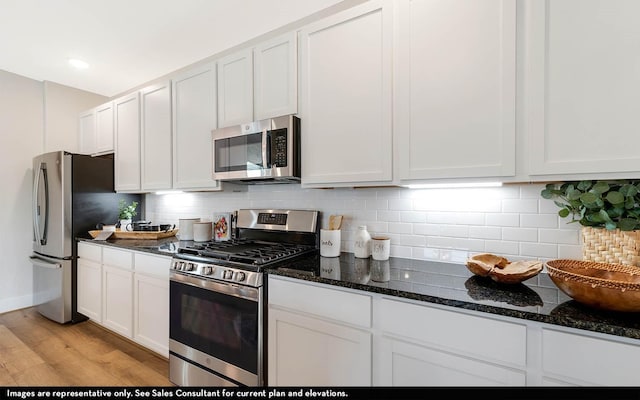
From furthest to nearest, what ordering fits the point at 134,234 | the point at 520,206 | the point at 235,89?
1. the point at 134,234
2. the point at 235,89
3. the point at 520,206

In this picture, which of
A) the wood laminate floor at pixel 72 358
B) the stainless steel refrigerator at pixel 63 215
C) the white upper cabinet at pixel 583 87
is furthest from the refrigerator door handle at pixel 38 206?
the white upper cabinet at pixel 583 87

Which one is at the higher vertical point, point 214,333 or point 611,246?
point 611,246

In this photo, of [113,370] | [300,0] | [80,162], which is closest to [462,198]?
[300,0]

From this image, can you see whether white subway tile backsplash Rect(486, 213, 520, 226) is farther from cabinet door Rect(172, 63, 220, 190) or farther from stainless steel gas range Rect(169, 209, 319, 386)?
cabinet door Rect(172, 63, 220, 190)

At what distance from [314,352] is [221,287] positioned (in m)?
0.66

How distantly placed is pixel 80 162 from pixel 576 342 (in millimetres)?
3805

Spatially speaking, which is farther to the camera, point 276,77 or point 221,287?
point 276,77

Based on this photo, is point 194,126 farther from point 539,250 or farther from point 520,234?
point 539,250

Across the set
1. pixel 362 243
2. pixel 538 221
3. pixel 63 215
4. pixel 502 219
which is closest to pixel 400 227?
pixel 362 243

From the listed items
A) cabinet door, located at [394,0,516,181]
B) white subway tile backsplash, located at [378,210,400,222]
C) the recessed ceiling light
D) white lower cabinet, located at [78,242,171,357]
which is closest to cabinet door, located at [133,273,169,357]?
white lower cabinet, located at [78,242,171,357]

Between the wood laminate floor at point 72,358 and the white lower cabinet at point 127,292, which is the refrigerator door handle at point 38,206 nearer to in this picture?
the white lower cabinet at point 127,292

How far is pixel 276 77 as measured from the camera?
6.46ft

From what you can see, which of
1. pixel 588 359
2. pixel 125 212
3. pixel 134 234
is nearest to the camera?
pixel 588 359

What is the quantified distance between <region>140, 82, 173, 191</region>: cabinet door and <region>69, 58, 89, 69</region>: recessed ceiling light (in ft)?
2.62
